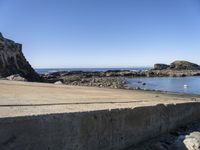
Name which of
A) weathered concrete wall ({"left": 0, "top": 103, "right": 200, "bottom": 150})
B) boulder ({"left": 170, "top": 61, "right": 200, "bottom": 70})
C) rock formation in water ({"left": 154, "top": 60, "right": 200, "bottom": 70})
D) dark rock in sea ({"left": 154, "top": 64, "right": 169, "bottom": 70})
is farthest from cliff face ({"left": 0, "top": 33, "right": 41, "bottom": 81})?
boulder ({"left": 170, "top": 61, "right": 200, "bottom": 70})

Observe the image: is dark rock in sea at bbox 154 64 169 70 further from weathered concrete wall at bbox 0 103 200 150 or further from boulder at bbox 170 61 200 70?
weathered concrete wall at bbox 0 103 200 150

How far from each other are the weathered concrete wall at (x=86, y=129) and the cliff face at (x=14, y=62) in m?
20.6

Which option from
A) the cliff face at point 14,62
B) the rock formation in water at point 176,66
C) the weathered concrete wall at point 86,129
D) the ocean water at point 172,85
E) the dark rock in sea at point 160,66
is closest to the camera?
the weathered concrete wall at point 86,129

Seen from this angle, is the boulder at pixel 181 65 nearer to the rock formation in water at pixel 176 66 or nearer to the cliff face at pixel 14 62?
the rock formation in water at pixel 176 66

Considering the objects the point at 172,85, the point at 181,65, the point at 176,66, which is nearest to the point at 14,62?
the point at 172,85

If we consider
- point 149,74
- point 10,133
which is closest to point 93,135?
point 10,133

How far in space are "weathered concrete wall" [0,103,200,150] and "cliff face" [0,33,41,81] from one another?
20.6m

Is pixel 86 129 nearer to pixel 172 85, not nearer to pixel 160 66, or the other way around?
pixel 172 85

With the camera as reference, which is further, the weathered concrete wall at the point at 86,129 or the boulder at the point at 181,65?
the boulder at the point at 181,65

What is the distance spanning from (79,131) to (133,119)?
5.07 ft

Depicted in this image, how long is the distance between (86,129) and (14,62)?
86.7 ft

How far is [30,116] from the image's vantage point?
417cm

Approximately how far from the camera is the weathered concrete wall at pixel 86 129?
3.98m

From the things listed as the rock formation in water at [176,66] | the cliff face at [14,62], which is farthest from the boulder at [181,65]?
the cliff face at [14,62]
